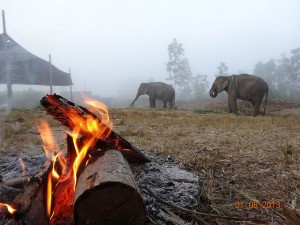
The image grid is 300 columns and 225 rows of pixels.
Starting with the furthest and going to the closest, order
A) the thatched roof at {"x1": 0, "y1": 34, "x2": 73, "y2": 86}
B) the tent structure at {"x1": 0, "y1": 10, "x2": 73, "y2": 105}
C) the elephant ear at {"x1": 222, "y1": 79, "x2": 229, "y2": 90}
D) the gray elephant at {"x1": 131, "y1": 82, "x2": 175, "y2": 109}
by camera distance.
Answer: the gray elephant at {"x1": 131, "y1": 82, "x2": 175, "y2": 109}, the thatched roof at {"x1": 0, "y1": 34, "x2": 73, "y2": 86}, the tent structure at {"x1": 0, "y1": 10, "x2": 73, "y2": 105}, the elephant ear at {"x1": 222, "y1": 79, "x2": 229, "y2": 90}

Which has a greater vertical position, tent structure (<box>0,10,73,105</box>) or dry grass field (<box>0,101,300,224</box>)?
tent structure (<box>0,10,73,105</box>)

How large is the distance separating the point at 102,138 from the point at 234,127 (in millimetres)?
5296

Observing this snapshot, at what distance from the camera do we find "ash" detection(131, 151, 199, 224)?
2479mm

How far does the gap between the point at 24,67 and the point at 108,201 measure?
20292 mm

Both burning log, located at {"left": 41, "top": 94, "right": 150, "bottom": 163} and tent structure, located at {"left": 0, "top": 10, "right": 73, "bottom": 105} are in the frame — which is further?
tent structure, located at {"left": 0, "top": 10, "right": 73, "bottom": 105}

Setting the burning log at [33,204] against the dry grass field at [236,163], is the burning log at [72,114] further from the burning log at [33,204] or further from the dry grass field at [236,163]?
the dry grass field at [236,163]

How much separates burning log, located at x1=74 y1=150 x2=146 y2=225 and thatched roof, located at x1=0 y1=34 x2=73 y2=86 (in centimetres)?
1562

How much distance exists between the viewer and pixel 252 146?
4.90m

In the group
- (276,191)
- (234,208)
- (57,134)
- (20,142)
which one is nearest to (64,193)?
(234,208)

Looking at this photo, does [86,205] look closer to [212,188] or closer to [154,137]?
[212,188]

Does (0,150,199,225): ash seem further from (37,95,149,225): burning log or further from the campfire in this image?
(37,95,149,225): burning log

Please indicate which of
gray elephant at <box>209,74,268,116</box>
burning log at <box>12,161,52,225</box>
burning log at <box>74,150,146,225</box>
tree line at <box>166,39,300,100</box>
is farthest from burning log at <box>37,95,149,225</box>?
tree line at <box>166,39,300,100</box>

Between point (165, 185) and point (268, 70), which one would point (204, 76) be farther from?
point (165, 185)

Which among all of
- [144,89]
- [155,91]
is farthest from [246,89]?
[144,89]
